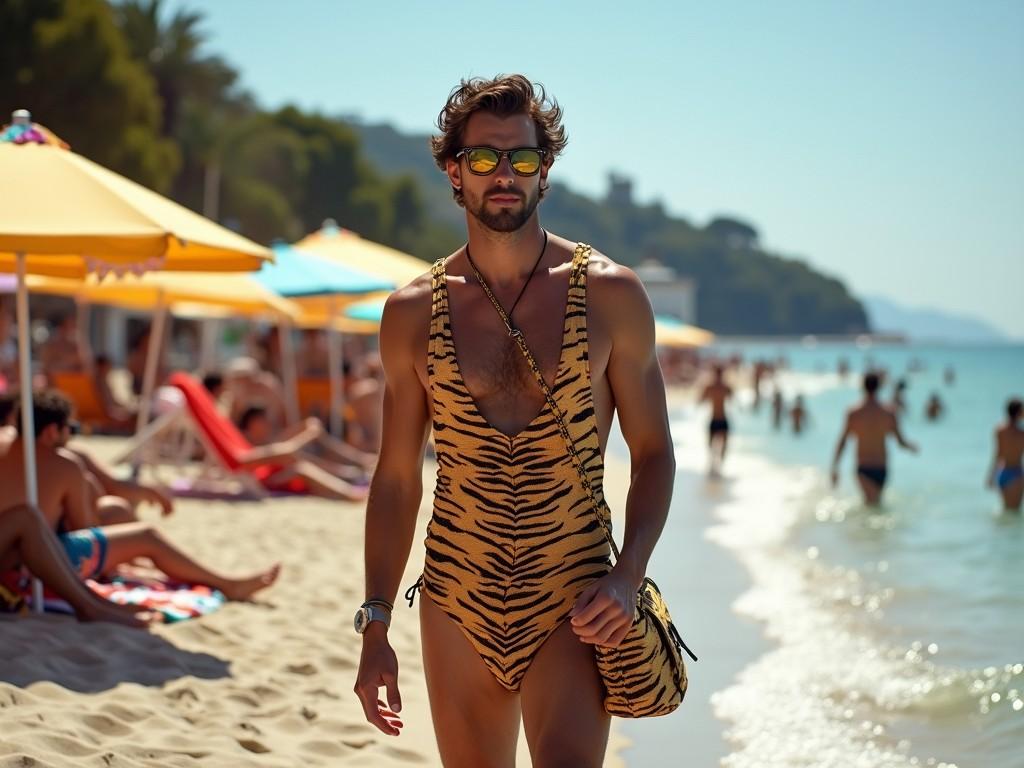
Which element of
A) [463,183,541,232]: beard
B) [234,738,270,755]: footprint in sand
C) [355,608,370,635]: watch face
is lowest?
[234,738,270,755]: footprint in sand

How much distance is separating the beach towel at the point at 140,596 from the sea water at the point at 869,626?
7.18 feet

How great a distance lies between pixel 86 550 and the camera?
227 inches

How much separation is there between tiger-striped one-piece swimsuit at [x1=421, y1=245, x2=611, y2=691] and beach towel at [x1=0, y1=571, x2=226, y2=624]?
3.60 meters

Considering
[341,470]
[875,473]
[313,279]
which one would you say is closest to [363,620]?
[313,279]

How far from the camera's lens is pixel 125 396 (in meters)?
24.7

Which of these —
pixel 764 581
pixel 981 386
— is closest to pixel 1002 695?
pixel 764 581

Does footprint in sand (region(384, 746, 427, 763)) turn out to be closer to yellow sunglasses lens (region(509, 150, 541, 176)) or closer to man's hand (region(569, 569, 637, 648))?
man's hand (region(569, 569, 637, 648))

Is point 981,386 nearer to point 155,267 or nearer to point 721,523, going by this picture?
point 721,523

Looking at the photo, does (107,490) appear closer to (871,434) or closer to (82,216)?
(82,216)

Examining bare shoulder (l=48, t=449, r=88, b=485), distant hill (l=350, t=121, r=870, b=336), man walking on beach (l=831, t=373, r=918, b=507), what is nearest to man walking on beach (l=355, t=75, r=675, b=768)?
bare shoulder (l=48, t=449, r=88, b=485)

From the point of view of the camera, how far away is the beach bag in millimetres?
2283

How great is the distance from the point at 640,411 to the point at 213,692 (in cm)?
286

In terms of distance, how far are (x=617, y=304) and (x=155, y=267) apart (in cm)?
407

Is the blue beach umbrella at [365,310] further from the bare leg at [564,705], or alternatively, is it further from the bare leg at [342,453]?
the bare leg at [564,705]
